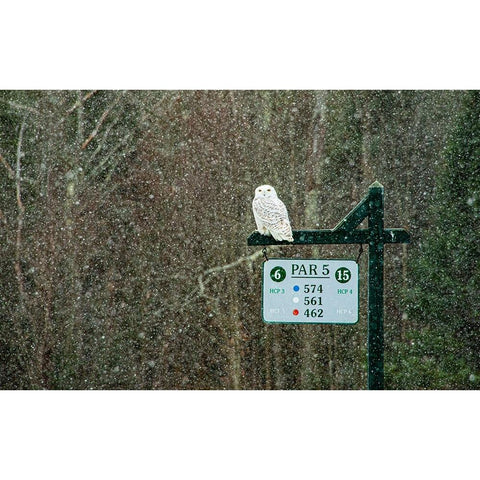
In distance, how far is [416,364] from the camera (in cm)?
247

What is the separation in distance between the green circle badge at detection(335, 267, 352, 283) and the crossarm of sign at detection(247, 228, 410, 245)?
125 mm

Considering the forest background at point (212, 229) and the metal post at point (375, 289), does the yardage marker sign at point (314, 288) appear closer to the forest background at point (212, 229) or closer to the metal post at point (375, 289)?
the metal post at point (375, 289)

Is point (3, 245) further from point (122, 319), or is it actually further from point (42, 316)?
point (122, 319)

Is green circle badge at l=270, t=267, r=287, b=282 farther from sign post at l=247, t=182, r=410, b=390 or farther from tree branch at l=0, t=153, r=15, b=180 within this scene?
tree branch at l=0, t=153, r=15, b=180

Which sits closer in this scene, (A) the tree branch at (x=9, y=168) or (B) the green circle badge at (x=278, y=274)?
(B) the green circle badge at (x=278, y=274)

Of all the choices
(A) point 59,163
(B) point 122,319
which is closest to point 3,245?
(A) point 59,163

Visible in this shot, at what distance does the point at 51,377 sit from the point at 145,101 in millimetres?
1202

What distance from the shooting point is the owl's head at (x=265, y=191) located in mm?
2309

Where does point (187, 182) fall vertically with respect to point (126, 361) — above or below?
above

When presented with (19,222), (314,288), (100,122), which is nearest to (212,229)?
(314,288)

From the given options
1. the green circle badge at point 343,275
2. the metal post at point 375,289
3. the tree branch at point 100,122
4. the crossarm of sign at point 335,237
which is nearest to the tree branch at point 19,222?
the tree branch at point 100,122

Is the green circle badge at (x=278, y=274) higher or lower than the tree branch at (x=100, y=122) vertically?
lower

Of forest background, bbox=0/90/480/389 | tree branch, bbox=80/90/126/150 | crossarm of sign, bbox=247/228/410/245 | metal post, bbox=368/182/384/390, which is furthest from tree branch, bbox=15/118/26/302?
metal post, bbox=368/182/384/390

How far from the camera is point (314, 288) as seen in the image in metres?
2.26
